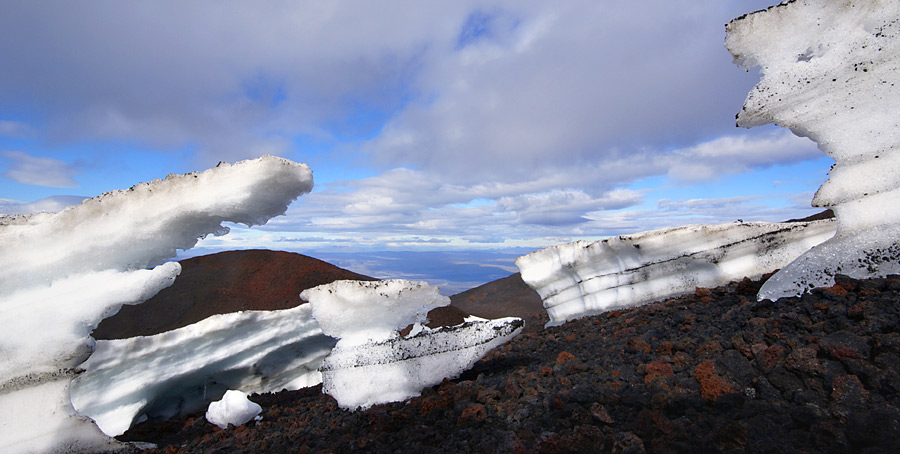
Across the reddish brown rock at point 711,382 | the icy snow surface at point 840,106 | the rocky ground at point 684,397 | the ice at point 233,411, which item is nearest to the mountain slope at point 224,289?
the ice at point 233,411

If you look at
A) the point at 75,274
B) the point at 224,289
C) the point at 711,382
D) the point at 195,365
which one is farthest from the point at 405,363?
the point at 224,289

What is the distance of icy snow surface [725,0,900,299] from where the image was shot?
5246 millimetres

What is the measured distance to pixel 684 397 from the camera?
3.29m

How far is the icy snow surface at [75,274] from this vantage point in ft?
15.7

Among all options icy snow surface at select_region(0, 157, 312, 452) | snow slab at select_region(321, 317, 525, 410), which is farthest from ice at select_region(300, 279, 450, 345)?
icy snow surface at select_region(0, 157, 312, 452)

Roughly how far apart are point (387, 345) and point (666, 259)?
5700mm

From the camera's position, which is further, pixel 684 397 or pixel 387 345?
pixel 387 345

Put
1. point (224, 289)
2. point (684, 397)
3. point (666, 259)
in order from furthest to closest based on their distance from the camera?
point (224, 289), point (666, 259), point (684, 397)

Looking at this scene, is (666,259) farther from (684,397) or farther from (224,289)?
(224,289)

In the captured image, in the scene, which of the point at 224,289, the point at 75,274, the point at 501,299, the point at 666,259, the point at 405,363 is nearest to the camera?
the point at 75,274

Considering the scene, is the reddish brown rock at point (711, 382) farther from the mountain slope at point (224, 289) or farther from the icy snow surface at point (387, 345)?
the mountain slope at point (224, 289)

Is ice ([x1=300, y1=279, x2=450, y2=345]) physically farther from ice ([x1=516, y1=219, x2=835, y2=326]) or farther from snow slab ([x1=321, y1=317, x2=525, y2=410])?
ice ([x1=516, y1=219, x2=835, y2=326])

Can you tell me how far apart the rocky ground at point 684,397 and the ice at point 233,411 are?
23cm

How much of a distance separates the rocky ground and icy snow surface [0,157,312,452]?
4.37ft
